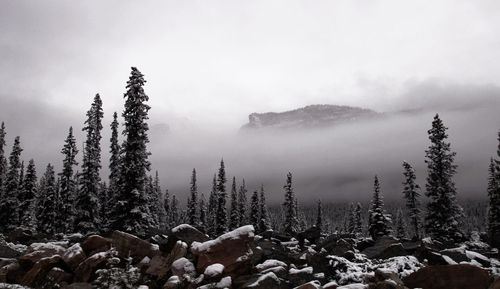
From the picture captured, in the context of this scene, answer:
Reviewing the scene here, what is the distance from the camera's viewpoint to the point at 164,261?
19125 millimetres

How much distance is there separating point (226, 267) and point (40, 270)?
866 cm

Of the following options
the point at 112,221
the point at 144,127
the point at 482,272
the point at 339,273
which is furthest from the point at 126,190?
the point at 482,272

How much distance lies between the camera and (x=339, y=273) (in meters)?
18.8

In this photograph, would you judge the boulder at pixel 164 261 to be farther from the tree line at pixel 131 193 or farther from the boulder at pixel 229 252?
the tree line at pixel 131 193

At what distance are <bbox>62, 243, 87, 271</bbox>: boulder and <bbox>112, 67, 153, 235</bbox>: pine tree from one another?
14588 millimetres

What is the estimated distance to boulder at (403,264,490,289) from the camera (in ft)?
50.9

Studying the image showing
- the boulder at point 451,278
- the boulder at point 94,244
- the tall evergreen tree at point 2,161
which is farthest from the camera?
the tall evergreen tree at point 2,161

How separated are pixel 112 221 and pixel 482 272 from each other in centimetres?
2925

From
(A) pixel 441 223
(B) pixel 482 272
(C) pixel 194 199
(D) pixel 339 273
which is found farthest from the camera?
(C) pixel 194 199

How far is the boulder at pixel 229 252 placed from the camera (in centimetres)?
1811

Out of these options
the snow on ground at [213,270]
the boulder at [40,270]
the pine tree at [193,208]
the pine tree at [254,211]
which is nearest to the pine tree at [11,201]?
the pine tree at [193,208]

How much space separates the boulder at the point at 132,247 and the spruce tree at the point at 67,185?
38869mm

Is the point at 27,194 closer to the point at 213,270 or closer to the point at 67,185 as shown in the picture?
the point at 67,185

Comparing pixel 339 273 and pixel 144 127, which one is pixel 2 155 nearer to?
pixel 144 127
